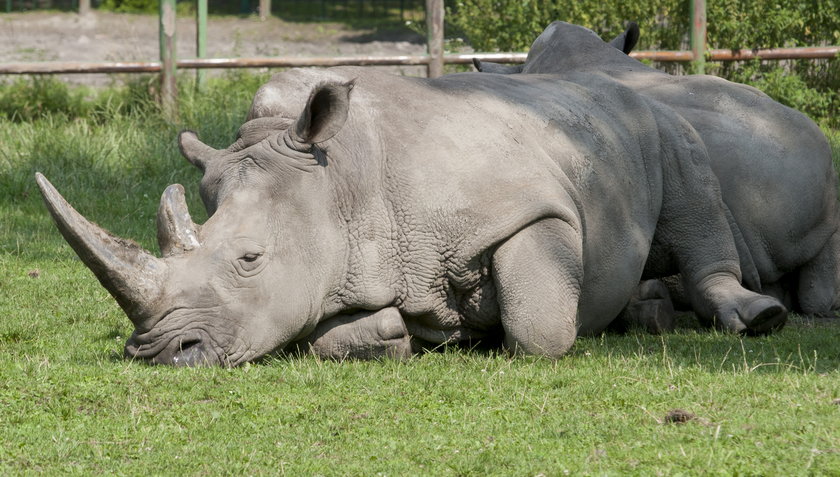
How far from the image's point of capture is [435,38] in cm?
1441

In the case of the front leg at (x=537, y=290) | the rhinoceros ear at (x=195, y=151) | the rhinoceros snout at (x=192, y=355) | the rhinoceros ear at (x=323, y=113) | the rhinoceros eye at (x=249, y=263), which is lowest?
the rhinoceros snout at (x=192, y=355)

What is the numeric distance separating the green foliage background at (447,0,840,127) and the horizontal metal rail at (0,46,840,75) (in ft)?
1.04

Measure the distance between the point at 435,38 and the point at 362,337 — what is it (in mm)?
8553

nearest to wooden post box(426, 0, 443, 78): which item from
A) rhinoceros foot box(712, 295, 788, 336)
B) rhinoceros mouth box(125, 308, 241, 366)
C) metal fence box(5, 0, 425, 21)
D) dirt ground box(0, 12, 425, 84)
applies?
dirt ground box(0, 12, 425, 84)

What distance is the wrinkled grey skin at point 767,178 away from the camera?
8016 mm

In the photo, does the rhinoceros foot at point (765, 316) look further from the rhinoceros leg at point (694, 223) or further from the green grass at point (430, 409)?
the rhinoceros leg at point (694, 223)

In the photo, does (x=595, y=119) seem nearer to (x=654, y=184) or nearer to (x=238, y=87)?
(x=654, y=184)

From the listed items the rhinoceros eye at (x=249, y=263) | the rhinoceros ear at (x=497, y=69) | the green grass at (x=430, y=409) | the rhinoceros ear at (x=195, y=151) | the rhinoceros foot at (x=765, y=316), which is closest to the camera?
the green grass at (x=430, y=409)

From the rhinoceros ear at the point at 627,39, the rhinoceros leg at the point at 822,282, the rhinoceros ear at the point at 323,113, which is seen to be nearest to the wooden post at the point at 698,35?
the rhinoceros ear at the point at 627,39

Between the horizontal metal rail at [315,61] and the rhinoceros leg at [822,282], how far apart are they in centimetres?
602

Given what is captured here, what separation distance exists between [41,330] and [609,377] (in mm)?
3302

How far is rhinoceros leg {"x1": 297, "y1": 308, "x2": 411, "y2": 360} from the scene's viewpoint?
20.7ft

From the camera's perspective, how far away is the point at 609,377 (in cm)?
591

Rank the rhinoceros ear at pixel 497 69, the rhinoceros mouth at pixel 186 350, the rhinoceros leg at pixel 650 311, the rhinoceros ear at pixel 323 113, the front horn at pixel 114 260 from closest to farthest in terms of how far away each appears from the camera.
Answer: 1. the front horn at pixel 114 260
2. the rhinoceros mouth at pixel 186 350
3. the rhinoceros ear at pixel 323 113
4. the rhinoceros leg at pixel 650 311
5. the rhinoceros ear at pixel 497 69
